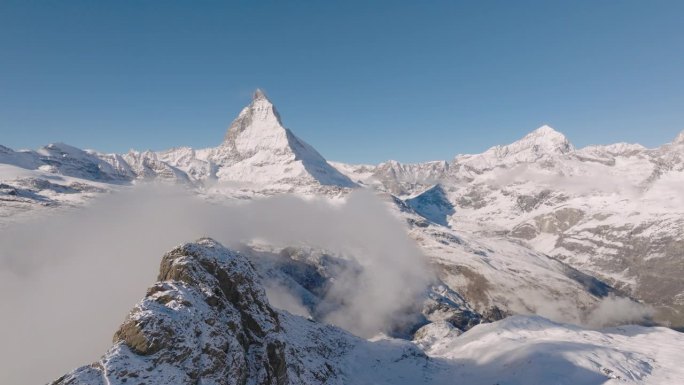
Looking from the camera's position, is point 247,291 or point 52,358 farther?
point 52,358

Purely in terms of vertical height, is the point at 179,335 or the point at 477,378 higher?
the point at 179,335

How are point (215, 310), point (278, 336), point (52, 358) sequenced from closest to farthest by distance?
point (215, 310)
point (278, 336)
point (52, 358)

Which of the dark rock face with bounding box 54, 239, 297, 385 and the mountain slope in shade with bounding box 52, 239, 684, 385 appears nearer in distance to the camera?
the dark rock face with bounding box 54, 239, 297, 385

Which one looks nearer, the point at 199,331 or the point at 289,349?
the point at 199,331

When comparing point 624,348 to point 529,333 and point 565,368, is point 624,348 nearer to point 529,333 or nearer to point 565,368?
point 529,333

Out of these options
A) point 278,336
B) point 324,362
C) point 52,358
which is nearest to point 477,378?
point 324,362

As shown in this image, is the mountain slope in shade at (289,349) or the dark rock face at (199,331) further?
the mountain slope in shade at (289,349)

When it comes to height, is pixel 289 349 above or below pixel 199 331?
below

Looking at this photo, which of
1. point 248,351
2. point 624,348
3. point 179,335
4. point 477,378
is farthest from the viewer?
point 624,348
